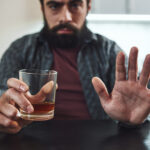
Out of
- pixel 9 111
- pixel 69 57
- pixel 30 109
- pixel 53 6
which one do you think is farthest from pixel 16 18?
pixel 30 109

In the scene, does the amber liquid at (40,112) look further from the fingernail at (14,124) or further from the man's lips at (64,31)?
the man's lips at (64,31)

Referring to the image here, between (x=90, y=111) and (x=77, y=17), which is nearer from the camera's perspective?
(x=90, y=111)

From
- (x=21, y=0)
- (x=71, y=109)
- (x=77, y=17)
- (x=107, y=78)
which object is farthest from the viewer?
(x=21, y=0)

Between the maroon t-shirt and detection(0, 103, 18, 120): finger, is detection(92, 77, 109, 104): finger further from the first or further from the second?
the maroon t-shirt

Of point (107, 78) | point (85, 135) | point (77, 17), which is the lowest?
point (107, 78)

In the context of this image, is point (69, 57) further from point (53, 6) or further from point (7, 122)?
point (7, 122)

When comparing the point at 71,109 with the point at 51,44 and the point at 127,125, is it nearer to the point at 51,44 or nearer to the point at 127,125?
the point at 51,44

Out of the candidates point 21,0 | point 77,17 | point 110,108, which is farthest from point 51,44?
point 110,108

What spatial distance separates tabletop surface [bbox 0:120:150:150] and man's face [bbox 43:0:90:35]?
760 mm

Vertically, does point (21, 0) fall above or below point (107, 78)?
above

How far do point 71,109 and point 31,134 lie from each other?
630mm

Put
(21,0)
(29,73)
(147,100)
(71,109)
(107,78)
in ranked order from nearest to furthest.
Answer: (29,73)
(147,100)
(71,109)
(107,78)
(21,0)

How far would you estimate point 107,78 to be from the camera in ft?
4.77

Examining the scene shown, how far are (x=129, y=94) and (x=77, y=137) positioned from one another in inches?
8.5
